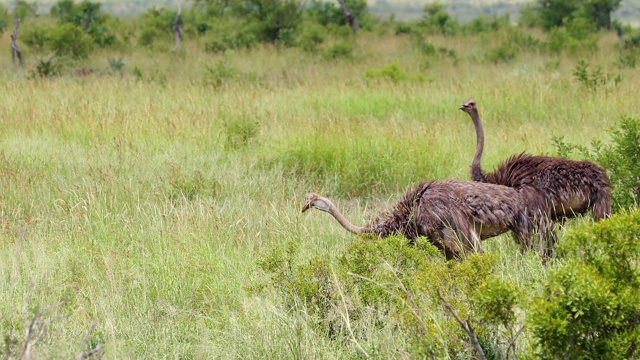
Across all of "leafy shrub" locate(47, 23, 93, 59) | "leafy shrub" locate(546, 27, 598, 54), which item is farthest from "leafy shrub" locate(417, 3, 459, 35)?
"leafy shrub" locate(47, 23, 93, 59)

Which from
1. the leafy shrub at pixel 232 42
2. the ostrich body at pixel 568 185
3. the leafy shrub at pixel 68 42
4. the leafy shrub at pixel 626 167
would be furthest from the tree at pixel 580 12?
the ostrich body at pixel 568 185

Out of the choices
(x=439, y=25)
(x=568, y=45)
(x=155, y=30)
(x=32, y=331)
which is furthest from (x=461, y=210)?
(x=439, y=25)

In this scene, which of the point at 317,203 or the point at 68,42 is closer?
the point at 317,203

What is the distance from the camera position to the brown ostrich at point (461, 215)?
5047mm

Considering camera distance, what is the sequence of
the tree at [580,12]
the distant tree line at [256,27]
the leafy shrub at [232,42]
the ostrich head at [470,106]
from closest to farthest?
the ostrich head at [470,106]
the distant tree line at [256,27]
the leafy shrub at [232,42]
the tree at [580,12]

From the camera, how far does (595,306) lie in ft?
10.7

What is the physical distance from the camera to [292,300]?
4520 mm

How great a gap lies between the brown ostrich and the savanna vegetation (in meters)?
0.19

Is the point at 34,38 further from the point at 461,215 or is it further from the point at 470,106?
the point at 461,215

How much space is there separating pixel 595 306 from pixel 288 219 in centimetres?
300

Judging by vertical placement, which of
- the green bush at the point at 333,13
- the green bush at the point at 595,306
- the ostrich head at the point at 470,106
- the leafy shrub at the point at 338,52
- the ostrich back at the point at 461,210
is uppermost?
the green bush at the point at 595,306

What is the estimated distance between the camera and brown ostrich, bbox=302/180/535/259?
5.05 meters

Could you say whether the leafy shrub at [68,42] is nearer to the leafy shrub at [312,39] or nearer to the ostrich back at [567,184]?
the leafy shrub at [312,39]

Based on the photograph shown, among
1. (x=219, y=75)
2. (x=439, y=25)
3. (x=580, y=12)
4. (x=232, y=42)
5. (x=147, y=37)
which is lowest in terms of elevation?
(x=439, y=25)
